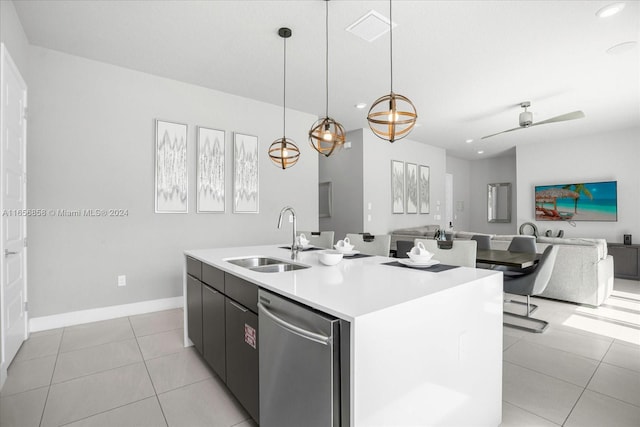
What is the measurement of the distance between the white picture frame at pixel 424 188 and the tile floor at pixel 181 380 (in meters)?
4.32

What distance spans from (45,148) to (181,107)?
147cm

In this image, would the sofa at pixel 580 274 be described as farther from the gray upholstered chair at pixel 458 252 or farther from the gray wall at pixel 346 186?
the gray wall at pixel 346 186

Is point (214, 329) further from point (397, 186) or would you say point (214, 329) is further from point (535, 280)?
point (397, 186)

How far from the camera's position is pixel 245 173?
4.46 meters

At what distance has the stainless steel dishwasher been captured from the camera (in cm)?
106

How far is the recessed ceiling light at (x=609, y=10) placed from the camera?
2500 millimetres

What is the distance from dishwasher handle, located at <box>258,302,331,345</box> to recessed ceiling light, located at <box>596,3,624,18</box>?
3402 millimetres

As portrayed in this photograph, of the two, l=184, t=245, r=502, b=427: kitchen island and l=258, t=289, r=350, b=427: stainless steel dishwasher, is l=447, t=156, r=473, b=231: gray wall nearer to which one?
l=184, t=245, r=502, b=427: kitchen island

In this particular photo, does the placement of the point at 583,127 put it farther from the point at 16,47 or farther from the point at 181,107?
the point at 16,47

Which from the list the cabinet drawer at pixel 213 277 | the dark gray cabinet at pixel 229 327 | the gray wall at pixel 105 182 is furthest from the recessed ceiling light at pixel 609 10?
the gray wall at pixel 105 182

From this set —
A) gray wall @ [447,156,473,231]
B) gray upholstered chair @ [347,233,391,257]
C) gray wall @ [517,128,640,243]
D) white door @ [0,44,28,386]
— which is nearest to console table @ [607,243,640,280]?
gray wall @ [517,128,640,243]

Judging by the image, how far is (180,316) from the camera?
357 centimetres

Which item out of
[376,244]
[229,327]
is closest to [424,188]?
[376,244]

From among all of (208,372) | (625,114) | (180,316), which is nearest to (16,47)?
(180,316)
